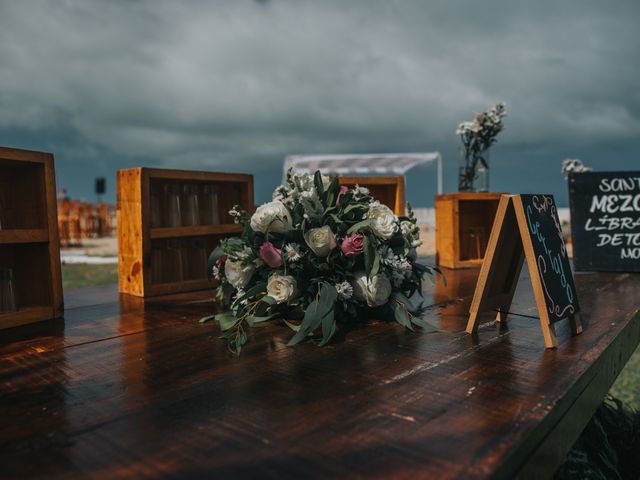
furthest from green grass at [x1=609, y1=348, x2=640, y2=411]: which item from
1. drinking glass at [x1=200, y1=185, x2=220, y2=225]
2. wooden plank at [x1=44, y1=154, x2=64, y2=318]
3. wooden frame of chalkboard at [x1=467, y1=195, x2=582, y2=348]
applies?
wooden plank at [x1=44, y1=154, x2=64, y2=318]

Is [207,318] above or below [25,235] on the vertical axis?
below

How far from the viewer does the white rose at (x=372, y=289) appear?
1834 millimetres

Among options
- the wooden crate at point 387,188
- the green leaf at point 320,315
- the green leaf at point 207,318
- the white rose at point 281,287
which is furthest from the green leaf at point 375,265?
the wooden crate at point 387,188

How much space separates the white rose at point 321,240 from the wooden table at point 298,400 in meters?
0.30

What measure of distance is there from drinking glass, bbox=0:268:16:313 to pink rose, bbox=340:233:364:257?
126cm

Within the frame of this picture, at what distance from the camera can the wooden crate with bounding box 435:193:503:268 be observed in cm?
382

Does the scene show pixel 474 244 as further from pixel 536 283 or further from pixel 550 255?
pixel 536 283

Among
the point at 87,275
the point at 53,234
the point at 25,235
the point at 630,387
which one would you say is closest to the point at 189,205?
the point at 53,234

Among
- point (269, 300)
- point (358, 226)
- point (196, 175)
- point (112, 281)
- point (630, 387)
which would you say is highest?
point (196, 175)

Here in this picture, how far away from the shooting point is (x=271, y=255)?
187cm

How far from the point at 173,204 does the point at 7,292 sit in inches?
37.9

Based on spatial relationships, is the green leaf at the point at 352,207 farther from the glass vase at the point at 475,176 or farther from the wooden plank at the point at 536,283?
the glass vase at the point at 475,176

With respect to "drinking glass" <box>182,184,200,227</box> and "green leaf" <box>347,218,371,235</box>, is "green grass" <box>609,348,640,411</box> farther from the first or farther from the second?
"drinking glass" <box>182,184,200,227</box>

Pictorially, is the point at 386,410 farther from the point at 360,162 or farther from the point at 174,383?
the point at 360,162
